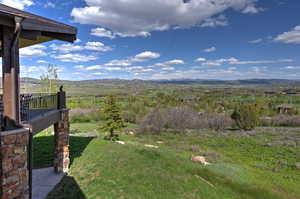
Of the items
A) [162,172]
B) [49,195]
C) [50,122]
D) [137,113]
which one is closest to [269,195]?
[162,172]

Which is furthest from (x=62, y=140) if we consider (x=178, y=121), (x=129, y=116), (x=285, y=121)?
(x=285, y=121)

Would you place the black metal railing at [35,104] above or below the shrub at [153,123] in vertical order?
above

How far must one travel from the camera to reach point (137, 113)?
146 feet

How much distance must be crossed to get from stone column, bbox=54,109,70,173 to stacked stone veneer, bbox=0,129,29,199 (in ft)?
11.7

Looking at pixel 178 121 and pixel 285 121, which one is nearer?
pixel 178 121

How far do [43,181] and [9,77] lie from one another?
195 inches

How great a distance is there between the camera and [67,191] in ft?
20.9

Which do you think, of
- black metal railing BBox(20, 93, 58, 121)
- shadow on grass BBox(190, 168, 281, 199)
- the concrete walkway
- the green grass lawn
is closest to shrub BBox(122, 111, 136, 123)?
the green grass lawn

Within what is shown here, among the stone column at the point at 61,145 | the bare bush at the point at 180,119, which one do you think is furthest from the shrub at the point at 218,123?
the stone column at the point at 61,145

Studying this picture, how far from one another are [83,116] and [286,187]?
4073 centimetres

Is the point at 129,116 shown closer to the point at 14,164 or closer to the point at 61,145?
the point at 61,145

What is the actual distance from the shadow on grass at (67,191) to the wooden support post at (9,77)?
11.4 feet

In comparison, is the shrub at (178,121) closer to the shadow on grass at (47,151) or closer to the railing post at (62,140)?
the shadow on grass at (47,151)

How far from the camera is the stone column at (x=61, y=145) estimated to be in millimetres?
7438
